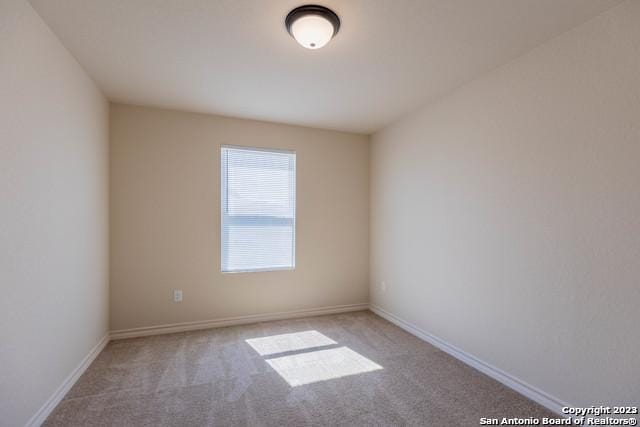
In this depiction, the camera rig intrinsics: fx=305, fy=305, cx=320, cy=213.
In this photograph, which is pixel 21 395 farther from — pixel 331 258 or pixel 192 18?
pixel 331 258

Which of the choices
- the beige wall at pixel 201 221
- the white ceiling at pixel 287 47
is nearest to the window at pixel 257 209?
the beige wall at pixel 201 221

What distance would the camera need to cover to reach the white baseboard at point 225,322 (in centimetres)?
327

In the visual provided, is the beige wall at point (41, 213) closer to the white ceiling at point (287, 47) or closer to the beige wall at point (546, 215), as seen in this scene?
the white ceiling at point (287, 47)

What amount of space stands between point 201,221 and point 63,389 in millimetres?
1859

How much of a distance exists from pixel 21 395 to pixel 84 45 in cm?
226

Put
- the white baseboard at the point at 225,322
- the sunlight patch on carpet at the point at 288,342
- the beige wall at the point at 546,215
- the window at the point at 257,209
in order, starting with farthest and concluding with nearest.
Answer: the window at the point at 257,209 < the white baseboard at the point at 225,322 < the sunlight patch on carpet at the point at 288,342 < the beige wall at the point at 546,215

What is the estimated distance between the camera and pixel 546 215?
2.11 m

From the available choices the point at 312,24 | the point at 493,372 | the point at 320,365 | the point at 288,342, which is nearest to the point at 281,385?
the point at 320,365

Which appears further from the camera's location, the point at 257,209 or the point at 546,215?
the point at 257,209

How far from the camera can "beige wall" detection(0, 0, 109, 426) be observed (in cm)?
161

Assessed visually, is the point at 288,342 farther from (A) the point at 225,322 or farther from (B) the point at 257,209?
(B) the point at 257,209

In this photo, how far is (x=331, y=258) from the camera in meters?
4.16

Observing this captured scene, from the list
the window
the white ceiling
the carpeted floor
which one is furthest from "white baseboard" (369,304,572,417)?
the white ceiling

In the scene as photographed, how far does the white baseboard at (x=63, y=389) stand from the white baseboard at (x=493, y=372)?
3.10 m
